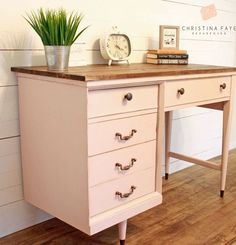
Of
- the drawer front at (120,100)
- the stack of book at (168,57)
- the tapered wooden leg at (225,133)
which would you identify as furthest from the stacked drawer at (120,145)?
the tapered wooden leg at (225,133)

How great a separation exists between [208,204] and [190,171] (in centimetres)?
51

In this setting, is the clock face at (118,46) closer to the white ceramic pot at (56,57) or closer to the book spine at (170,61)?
the book spine at (170,61)

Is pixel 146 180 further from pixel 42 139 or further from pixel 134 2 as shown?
pixel 134 2

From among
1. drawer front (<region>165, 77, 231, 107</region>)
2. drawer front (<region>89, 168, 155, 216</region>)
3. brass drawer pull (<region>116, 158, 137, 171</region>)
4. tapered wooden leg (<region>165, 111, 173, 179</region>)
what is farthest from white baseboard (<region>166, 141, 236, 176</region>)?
brass drawer pull (<region>116, 158, 137, 171</region>)

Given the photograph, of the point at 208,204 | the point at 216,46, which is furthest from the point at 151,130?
the point at 216,46

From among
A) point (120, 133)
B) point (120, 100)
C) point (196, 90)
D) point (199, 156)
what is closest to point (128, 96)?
point (120, 100)

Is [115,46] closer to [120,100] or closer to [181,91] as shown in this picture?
[181,91]

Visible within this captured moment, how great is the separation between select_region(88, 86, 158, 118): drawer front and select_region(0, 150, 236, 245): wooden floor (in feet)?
2.01

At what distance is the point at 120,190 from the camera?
1386 mm

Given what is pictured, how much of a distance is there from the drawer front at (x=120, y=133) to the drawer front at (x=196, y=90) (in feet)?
0.51

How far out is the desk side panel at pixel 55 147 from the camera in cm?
126

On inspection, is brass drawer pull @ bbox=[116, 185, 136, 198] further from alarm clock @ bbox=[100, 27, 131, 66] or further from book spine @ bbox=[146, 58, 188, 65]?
book spine @ bbox=[146, 58, 188, 65]

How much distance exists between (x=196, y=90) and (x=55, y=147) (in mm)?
751

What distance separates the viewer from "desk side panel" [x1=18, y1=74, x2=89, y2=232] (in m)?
1.26
